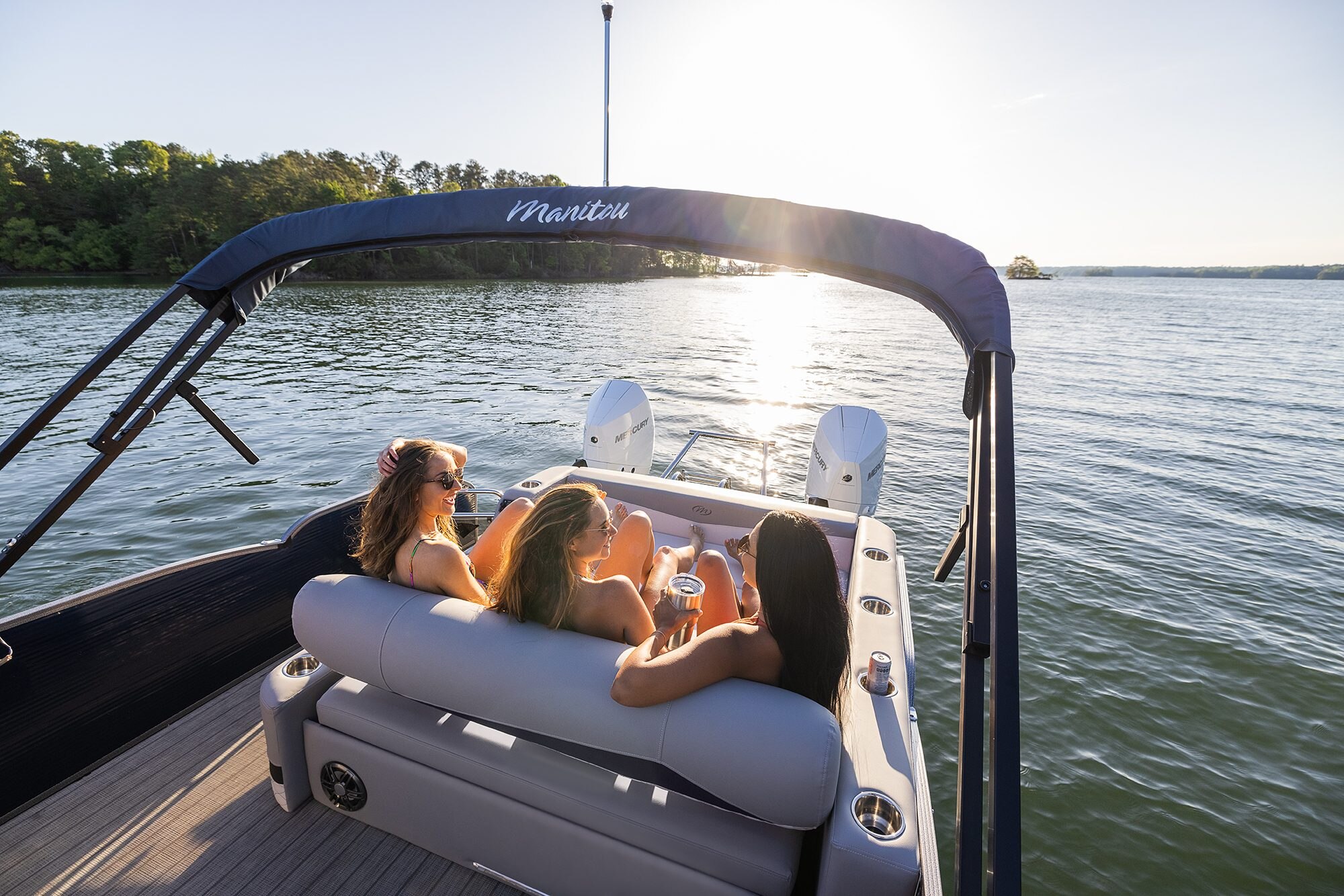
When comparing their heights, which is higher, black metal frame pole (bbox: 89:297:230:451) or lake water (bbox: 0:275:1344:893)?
black metal frame pole (bbox: 89:297:230:451)

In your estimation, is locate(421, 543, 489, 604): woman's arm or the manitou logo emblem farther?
the manitou logo emblem

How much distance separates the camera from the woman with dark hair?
1.46 metres

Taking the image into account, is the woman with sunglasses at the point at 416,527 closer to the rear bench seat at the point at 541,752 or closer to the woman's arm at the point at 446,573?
the woman's arm at the point at 446,573

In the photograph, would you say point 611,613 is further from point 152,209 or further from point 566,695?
point 152,209

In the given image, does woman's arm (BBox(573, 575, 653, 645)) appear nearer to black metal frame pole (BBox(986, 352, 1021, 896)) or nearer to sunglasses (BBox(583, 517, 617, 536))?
sunglasses (BBox(583, 517, 617, 536))

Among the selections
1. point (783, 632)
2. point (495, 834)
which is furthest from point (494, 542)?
point (783, 632)

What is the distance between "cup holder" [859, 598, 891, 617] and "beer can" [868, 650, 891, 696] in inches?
15.5

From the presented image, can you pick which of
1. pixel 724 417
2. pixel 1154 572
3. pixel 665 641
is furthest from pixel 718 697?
pixel 724 417

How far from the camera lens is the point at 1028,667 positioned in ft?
14.3

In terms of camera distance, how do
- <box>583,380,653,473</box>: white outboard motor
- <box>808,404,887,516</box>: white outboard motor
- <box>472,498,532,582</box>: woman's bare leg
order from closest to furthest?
1. <box>472,498,532,582</box>: woman's bare leg
2. <box>808,404,887,516</box>: white outboard motor
3. <box>583,380,653,473</box>: white outboard motor

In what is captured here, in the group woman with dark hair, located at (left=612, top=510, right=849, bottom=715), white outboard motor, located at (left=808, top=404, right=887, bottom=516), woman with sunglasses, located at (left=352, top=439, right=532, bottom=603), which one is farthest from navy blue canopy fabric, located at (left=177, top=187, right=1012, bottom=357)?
white outboard motor, located at (left=808, top=404, right=887, bottom=516)

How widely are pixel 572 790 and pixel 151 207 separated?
58430 millimetres

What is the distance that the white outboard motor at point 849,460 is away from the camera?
173 inches

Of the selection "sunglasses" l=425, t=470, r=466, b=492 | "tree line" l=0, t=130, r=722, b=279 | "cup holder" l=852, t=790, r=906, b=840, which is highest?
"tree line" l=0, t=130, r=722, b=279
